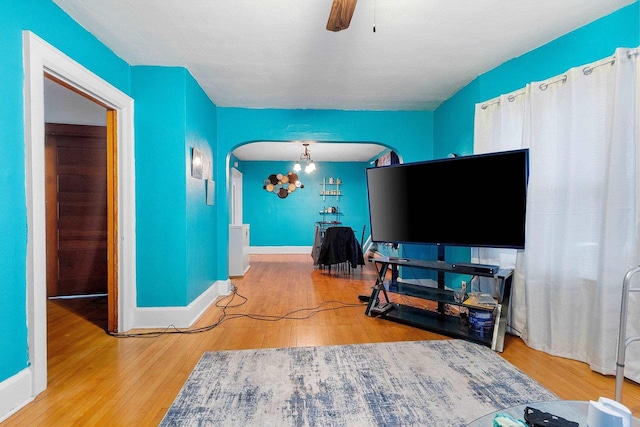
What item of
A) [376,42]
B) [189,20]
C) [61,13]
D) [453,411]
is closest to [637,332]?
[453,411]

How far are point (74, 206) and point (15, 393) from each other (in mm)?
2926

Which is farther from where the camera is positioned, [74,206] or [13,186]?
[74,206]

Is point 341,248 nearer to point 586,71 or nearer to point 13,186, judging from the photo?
point 586,71

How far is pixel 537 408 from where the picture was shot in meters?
1.14

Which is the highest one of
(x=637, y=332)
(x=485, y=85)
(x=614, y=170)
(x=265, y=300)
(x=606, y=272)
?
(x=485, y=85)

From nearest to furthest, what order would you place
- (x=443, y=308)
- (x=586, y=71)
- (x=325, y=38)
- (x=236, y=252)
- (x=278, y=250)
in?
(x=586, y=71), (x=325, y=38), (x=443, y=308), (x=236, y=252), (x=278, y=250)

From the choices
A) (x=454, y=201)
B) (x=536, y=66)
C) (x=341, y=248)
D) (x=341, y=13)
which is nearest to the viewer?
(x=341, y=13)

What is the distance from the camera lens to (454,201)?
9.00 ft

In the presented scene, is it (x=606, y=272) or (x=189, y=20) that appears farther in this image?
(x=189, y=20)

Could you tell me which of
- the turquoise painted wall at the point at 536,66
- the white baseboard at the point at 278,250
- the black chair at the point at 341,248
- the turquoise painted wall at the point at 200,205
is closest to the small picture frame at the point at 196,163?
the turquoise painted wall at the point at 200,205

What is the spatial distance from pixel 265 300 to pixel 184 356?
4.94 ft

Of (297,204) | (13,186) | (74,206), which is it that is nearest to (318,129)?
(13,186)

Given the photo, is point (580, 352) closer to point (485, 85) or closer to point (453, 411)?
point (453, 411)

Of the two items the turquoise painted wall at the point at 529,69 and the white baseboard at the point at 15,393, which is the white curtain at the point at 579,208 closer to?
the turquoise painted wall at the point at 529,69
